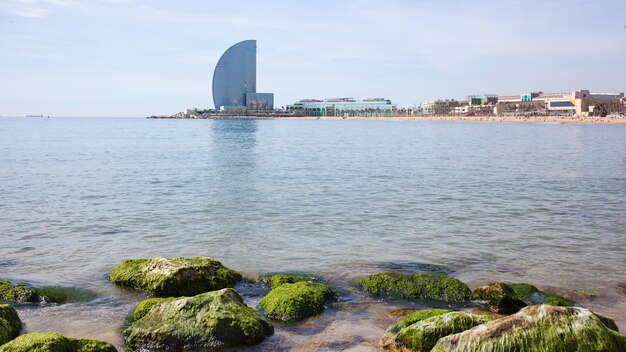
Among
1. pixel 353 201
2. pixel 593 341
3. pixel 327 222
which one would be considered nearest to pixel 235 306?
pixel 593 341

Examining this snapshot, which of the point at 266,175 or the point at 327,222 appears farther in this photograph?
the point at 266,175

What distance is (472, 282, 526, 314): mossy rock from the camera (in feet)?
26.7

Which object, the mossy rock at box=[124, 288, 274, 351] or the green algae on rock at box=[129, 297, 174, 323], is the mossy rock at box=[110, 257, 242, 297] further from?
the mossy rock at box=[124, 288, 274, 351]

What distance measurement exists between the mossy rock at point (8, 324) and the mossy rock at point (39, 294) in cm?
135

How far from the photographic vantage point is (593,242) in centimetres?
1263

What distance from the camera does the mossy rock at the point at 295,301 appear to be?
7.88 metres

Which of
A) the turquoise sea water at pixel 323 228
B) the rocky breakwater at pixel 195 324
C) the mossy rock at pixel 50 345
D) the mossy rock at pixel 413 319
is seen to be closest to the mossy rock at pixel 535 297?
the turquoise sea water at pixel 323 228

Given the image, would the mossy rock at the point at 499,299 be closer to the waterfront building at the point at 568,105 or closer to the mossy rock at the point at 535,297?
the mossy rock at the point at 535,297

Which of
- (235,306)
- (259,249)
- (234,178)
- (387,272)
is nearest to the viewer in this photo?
(235,306)

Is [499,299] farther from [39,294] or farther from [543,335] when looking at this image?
[39,294]

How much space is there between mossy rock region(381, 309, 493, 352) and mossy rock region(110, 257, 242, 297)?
10.8ft

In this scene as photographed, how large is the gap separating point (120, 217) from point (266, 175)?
38.4 ft

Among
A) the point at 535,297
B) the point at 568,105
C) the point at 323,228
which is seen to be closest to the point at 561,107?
the point at 568,105

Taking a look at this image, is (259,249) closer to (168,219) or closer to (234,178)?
(168,219)
